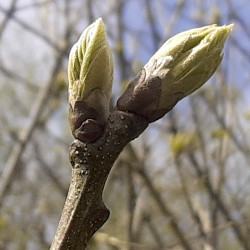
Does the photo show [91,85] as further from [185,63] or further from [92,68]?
[185,63]

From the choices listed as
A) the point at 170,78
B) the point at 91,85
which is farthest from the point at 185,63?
the point at 91,85

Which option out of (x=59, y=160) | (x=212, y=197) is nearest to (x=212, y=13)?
(x=212, y=197)

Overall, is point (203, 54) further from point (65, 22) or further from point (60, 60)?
point (65, 22)
